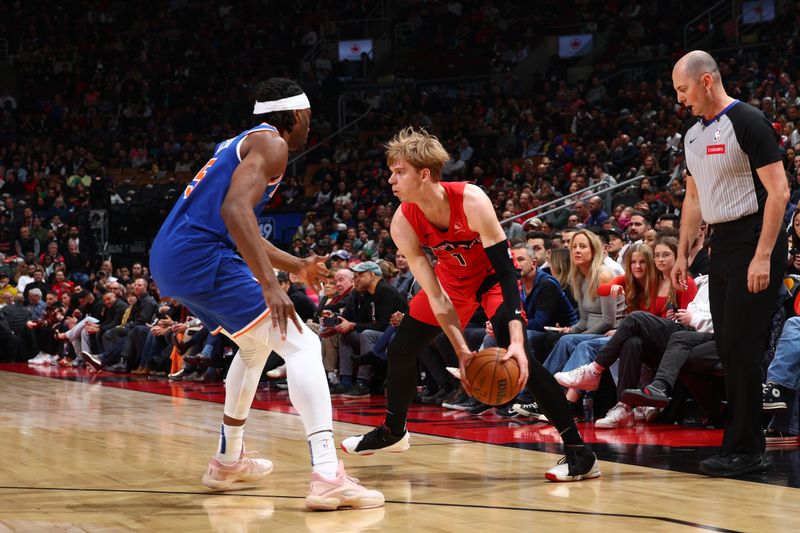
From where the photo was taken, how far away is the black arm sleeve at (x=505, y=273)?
13.2ft

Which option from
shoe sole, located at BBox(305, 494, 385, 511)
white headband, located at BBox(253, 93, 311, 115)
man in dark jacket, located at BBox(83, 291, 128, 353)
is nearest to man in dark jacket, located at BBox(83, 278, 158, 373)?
man in dark jacket, located at BBox(83, 291, 128, 353)

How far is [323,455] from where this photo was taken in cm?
354

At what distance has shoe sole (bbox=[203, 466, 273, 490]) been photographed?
13.1 feet

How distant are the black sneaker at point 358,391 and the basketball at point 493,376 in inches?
184

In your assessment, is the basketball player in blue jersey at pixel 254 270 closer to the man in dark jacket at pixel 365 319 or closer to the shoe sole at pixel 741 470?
the shoe sole at pixel 741 470

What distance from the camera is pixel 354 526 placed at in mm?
3225

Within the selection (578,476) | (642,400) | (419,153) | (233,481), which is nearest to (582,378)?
(642,400)

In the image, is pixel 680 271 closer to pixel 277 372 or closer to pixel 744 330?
pixel 744 330

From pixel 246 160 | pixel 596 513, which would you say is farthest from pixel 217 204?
pixel 596 513

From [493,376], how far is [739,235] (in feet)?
4.28

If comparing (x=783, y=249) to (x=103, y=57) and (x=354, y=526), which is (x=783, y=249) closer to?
(x=354, y=526)

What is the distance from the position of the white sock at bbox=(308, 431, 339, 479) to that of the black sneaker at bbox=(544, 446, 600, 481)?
39.8 inches

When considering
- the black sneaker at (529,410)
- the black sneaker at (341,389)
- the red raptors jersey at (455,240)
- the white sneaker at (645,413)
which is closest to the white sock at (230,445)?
the red raptors jersey at (455,240)

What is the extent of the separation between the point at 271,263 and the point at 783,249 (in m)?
2.24
